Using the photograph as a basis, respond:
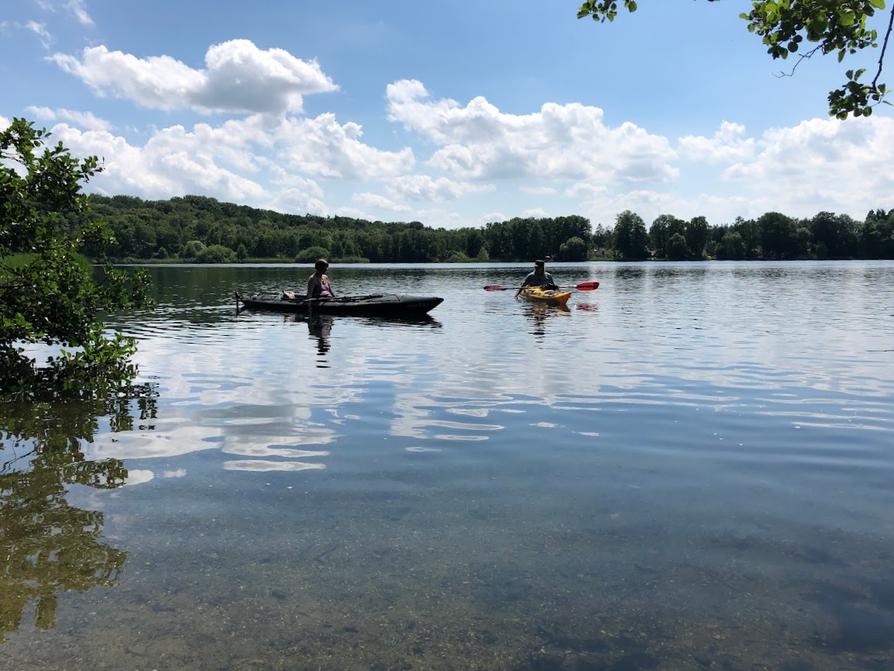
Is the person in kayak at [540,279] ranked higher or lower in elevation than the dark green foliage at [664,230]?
lower

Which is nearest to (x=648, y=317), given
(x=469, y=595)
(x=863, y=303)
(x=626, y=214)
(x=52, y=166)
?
(x=863, y=303)

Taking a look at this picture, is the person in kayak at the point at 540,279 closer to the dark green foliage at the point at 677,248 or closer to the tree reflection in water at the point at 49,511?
the tree reflection in water at the point at 49,511

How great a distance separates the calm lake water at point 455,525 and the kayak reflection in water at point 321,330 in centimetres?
524

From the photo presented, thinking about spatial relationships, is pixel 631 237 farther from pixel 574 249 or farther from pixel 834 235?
pixel 834 235

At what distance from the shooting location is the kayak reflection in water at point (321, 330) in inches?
760

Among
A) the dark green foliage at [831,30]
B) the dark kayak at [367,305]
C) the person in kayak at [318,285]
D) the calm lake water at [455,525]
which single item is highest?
the dark green foliage at [831,30]

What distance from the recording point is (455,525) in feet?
20.2

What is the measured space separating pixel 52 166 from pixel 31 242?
5.07ft

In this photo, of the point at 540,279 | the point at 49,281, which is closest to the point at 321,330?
the point at 49,281

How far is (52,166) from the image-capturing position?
12102 millimetres

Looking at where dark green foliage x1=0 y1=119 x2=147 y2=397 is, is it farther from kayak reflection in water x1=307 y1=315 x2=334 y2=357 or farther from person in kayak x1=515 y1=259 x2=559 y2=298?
person in kayak x1=515 y1=259 x2=559 y2=298

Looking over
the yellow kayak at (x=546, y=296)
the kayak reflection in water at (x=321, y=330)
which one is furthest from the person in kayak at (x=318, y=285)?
the yellow kayak at (x=546, y=296)

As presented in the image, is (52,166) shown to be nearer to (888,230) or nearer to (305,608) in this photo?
(305,608)

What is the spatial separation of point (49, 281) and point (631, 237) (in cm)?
19191
